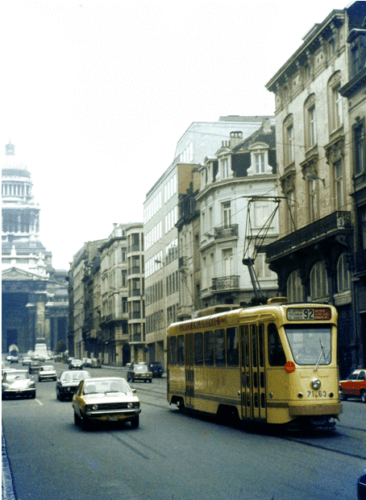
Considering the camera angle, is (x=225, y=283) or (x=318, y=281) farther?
(x=225, y=283)

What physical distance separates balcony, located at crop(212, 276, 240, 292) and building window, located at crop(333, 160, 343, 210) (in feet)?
56.6

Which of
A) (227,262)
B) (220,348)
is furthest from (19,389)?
(227,262)

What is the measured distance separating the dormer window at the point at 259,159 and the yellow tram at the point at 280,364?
124 feet

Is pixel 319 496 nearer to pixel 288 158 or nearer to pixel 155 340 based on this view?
pixel 288 158

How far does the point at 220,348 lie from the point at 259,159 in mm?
38064

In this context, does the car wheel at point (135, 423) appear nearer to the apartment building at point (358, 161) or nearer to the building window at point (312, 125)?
the apartment building at point (358, 161)

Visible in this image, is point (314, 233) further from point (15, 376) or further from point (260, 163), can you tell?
point (260, 163)

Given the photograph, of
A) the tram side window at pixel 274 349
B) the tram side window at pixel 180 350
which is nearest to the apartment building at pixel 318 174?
the tram side window at pixel 180 350

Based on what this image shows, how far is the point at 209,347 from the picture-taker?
69.2ft

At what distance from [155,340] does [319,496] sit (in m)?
72.5

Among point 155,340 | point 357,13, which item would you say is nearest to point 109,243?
point 155,340

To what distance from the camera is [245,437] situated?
1659 centimetres

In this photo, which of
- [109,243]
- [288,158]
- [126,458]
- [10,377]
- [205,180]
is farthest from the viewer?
[109,243]

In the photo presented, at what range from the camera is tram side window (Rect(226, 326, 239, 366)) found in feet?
61.6
